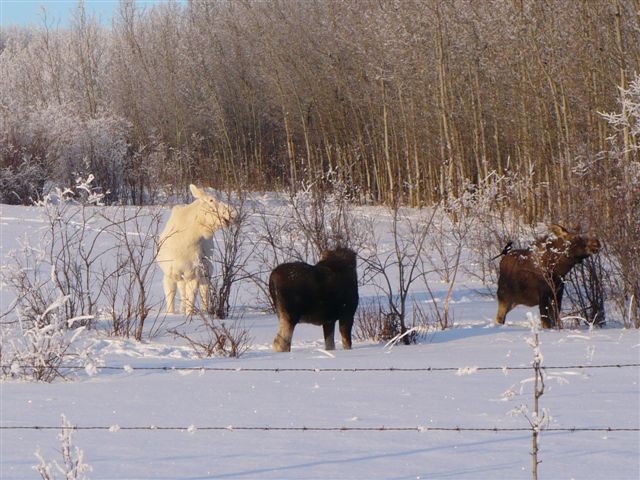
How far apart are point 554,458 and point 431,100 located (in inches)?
950

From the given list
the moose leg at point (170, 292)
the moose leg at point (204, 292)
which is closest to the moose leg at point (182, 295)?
the moose leg at point (170, 292)

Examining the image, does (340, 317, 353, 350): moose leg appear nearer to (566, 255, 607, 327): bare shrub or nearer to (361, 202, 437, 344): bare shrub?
(361, 202, 437, 344): bare shrub

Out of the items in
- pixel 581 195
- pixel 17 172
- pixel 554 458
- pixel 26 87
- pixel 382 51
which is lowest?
pixel 554 458

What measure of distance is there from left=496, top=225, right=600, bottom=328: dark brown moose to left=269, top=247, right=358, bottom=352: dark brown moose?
2.25 metres

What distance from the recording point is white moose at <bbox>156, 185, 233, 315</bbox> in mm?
12148

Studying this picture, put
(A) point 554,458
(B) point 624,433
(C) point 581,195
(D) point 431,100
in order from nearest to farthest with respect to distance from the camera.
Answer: (A) point 554,458, (B) point 624,433, (C) point 581,195, (D) point 431,100

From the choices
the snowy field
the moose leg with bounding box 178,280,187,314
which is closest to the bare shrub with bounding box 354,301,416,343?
the snowy field

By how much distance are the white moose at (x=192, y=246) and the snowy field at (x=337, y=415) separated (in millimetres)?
2714

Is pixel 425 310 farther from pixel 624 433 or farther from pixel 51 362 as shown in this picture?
pixel 624 433

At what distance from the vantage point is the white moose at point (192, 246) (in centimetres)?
1215

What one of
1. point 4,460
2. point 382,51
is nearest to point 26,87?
point 382,51

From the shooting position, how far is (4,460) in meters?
5.10

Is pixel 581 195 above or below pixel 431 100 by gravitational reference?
below

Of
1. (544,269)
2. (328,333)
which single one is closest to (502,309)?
(544,269)
